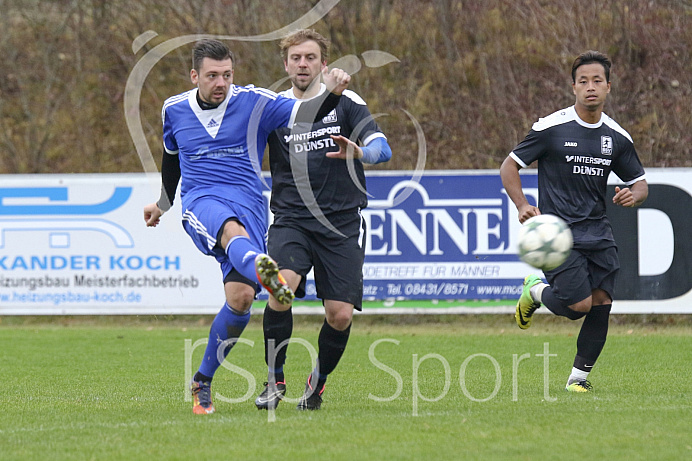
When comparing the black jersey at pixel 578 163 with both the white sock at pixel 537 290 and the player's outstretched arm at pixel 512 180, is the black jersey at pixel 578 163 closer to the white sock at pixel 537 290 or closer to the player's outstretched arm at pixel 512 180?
the player's outstretched arm at pixel 512 180

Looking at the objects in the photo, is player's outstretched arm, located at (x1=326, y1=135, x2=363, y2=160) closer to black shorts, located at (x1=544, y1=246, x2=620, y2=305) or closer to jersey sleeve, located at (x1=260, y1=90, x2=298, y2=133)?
jersey sleeve, located at (x1=260, y1=90, x2=298, y2=133)

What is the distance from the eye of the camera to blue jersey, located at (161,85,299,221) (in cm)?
605

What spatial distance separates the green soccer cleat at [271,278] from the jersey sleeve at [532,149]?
2.63m

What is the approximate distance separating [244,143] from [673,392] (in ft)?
11.4

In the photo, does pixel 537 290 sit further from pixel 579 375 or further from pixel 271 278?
pixel 271 278

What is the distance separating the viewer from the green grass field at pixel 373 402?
4.88 m

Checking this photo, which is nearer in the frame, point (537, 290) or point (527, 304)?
point (537, 290)

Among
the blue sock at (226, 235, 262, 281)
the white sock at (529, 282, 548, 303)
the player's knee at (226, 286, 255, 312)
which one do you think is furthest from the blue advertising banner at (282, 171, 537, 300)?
the blue sock at (226, 235, 262, 281)

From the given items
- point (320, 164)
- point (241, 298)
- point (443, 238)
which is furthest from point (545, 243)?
point (443, 238)

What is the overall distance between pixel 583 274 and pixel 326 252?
2020 millimetres

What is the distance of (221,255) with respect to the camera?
5934 millimetres

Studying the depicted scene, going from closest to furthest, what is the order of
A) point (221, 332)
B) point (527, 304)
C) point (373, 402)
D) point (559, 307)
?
point (221, 332) → point (373, 402) → point (559, 307) → point (527, 304)

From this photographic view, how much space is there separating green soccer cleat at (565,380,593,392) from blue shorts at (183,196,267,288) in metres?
2.57

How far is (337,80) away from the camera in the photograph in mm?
5738
